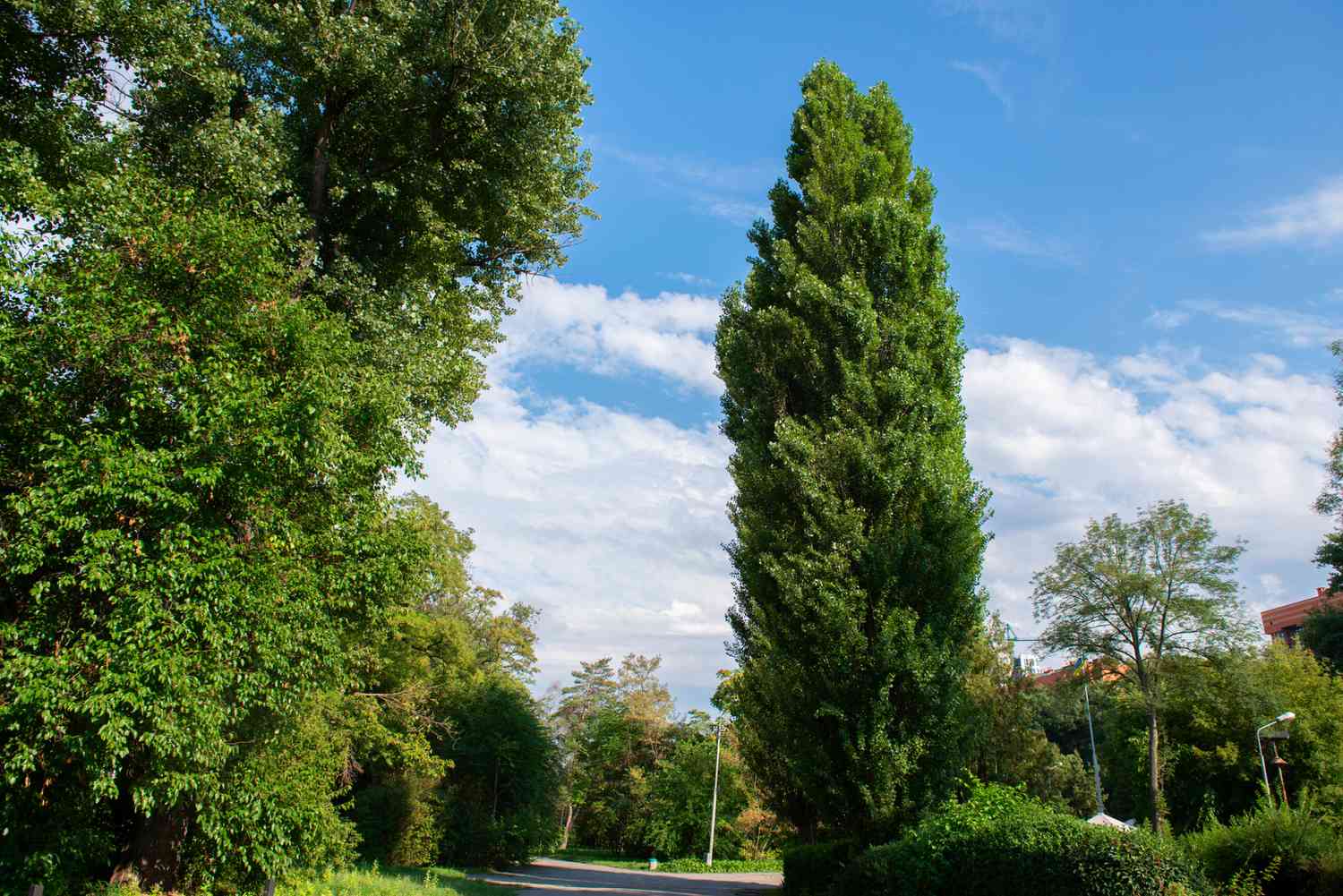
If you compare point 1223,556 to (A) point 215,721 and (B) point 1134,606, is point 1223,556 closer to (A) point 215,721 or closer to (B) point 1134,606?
(B) point 1134,606

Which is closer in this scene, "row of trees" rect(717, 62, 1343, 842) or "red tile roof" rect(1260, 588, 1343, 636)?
"row of trees" rect(717, 62, 1343, 842)

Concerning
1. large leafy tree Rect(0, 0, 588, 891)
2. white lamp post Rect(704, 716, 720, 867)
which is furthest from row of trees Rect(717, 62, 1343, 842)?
white lamp post Rect(704, 716, 720, 867)

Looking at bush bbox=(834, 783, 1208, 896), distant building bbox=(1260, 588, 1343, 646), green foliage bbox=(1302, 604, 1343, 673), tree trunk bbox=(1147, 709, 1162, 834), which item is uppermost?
distant building bbox=(1260, 588, 1343, 646)

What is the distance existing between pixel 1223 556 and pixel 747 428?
25616 mm

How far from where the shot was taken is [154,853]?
10695mm

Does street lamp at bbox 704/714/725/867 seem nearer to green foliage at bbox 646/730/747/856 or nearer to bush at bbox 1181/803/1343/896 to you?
green foliage at bbox 646/730/747/856

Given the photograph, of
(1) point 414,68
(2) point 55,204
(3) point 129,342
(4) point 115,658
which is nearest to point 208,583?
(4) point 115,658

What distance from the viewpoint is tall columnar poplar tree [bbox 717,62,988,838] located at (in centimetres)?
1207

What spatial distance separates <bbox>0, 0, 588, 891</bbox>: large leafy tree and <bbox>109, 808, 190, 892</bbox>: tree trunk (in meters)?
0.04

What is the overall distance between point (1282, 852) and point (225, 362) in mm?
12815

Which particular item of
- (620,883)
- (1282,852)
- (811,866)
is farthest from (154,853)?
(620,883)

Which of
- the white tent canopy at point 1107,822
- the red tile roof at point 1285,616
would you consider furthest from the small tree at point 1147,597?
the red tile roof at point 1285,616

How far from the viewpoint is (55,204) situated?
27.2ft

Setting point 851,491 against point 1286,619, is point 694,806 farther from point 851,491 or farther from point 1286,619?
point 1286,619
